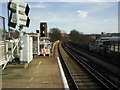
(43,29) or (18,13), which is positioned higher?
(18,13)

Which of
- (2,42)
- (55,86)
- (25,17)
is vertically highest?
(25,17)

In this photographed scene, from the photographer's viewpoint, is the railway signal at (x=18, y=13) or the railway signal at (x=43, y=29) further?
the railway signal at (x=43, y=29)

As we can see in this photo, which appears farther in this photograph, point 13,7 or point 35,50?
point 35,50

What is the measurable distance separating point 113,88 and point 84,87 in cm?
142

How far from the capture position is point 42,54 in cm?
2038

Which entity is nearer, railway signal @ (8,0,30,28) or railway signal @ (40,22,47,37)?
railway signal @ (8,0,30,28)

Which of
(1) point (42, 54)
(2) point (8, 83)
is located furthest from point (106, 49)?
(2) point (8, 83)

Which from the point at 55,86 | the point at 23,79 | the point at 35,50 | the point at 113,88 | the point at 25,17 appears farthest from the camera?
the point at 35,50

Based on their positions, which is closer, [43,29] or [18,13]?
[18,13]

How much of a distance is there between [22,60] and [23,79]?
139 inches

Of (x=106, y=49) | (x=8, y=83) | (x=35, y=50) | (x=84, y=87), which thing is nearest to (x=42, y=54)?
(x=35, y=50)

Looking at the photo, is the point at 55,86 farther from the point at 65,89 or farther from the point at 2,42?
the point at 2,42

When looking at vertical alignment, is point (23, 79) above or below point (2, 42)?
below

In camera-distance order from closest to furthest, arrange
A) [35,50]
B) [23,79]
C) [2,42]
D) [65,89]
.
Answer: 1. [65,89]
2. [23,79]
3. [2,42]
4. [35,50]
